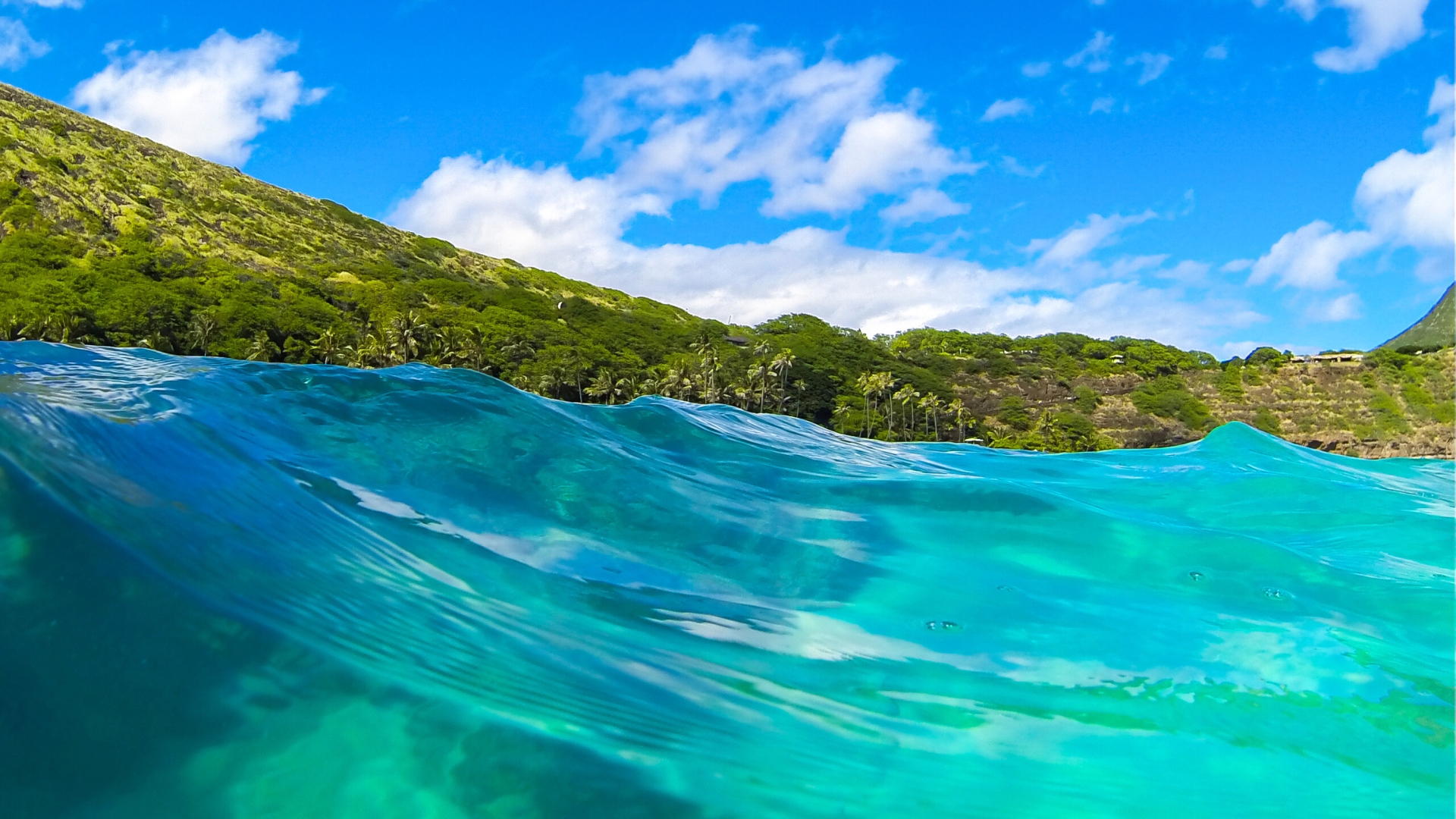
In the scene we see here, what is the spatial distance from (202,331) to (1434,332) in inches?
4006

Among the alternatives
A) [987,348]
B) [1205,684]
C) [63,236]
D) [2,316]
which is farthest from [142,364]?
[987,348]

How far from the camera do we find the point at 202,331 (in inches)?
1885

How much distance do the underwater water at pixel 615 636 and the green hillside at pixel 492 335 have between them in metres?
50.6

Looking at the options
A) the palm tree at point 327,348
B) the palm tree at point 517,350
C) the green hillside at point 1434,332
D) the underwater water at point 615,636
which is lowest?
the underwater water at point 615,636

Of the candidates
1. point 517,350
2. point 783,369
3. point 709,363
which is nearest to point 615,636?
point 709,363

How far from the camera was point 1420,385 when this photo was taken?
65.9m

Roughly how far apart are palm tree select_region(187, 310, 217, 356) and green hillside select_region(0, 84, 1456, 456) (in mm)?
122

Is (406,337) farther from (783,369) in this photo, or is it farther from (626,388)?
(783,369)

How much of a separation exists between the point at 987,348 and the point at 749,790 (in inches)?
3329

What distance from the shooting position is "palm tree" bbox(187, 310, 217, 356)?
47.5m

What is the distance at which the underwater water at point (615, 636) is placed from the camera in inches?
62.9

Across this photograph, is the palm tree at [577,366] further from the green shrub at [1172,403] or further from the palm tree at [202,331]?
the green shrub at [1172,403]

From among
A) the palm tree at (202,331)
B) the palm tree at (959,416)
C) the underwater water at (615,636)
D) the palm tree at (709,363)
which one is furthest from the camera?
the palm tree at (959,416)

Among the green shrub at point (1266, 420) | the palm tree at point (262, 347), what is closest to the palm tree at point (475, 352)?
the palm tree at point (262, 347)
